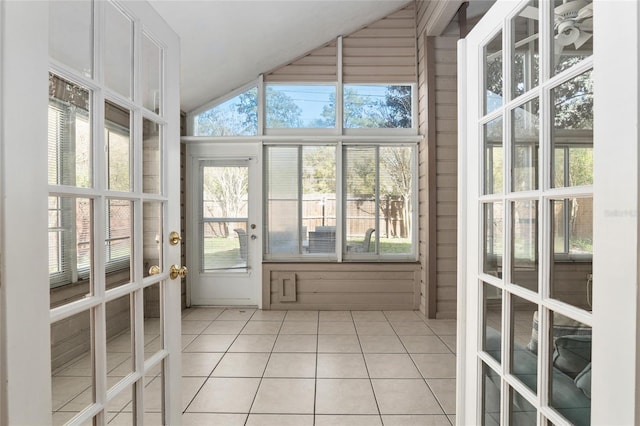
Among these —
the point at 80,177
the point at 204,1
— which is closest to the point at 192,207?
the point at 204,1

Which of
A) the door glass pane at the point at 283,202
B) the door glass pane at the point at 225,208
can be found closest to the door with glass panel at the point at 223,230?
the door glass pane at the point at 225,208

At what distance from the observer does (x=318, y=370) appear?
257cm

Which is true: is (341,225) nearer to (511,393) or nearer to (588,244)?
(511,393)

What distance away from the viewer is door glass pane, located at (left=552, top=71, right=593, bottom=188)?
863mm

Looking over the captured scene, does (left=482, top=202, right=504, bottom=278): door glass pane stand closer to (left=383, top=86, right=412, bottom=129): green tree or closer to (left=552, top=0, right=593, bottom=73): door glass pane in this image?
(left=552, top=0, right=593, bottom=73): door glass pane

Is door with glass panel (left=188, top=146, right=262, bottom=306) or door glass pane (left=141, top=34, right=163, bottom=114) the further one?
door with glass panel (left=188, top=146, right=262, bottom=306)

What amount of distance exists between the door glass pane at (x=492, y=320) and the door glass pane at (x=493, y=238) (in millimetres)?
72

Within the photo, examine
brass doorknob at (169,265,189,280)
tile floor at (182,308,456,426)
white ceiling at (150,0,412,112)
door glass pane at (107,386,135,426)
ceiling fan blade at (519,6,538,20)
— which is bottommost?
tile floor at (182,308,456,426)

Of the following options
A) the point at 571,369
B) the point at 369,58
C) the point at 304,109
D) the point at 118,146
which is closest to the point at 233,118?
the point at 304,109

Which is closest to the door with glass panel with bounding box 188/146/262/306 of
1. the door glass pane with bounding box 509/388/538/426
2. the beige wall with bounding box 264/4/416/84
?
the beige wall with bounding box 264/4/416/84

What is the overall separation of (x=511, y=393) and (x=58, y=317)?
1.41 m

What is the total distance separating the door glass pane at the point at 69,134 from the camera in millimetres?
906

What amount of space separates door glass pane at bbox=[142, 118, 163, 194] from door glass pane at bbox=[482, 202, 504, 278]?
1335 mm

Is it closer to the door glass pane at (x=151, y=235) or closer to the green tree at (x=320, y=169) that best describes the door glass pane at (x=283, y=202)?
the green tree at (x=320, y=169)
